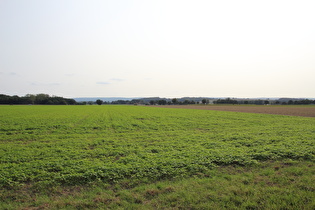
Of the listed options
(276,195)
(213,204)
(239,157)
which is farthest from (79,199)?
(239,157)

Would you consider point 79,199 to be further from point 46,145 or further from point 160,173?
point 46,145

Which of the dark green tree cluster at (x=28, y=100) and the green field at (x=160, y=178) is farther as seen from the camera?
the dark green tree cluster at (x=28, y=100)

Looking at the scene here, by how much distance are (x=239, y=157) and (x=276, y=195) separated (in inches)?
183

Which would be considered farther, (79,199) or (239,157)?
(239,157)

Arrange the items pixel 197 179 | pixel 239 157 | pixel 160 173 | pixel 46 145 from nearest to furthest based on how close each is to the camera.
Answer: pixel 197 179
pixel 160 173
pixel 239 157
pixel 46 145

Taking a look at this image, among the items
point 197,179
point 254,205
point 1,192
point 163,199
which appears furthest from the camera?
point 197,179

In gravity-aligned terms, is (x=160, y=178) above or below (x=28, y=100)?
below

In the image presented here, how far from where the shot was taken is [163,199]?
21.7ft

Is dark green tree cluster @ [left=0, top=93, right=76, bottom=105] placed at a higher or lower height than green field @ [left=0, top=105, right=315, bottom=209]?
higher

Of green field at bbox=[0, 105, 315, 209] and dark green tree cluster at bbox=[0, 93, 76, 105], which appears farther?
dark green tree cluster at bbox=[0, 93, 76, 105]

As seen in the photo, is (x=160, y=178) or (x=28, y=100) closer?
(x=160, y=178)

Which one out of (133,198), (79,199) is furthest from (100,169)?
(133,198)

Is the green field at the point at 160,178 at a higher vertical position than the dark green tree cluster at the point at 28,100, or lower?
lower

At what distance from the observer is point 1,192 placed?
734cm
